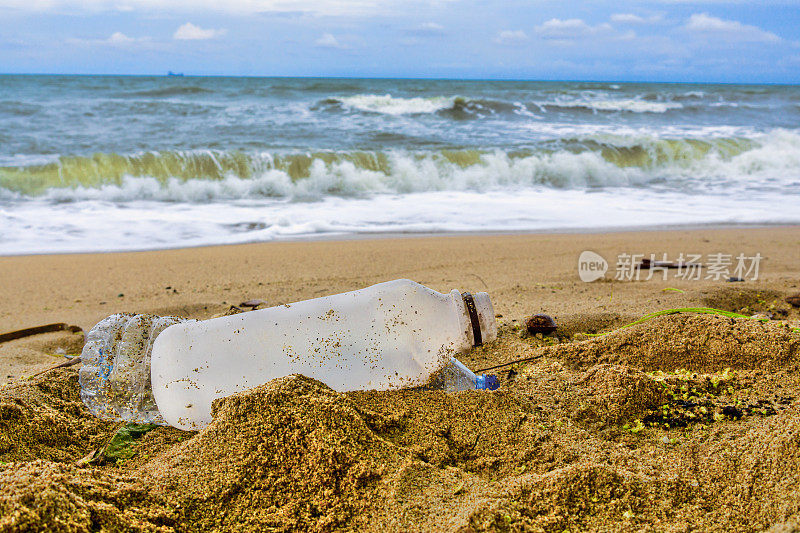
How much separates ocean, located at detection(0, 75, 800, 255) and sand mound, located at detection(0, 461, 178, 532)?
397 centimetres

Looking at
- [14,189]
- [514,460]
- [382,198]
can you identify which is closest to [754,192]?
[382,198]

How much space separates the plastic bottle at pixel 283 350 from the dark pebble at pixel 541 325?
2.02ft

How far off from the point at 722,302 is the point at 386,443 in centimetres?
200

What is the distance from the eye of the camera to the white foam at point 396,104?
→ 1958 cm

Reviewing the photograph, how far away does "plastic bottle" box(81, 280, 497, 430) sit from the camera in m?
1.64

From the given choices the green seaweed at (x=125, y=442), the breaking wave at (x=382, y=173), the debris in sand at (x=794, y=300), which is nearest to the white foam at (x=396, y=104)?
the breaking wave at (x=382, y=173)

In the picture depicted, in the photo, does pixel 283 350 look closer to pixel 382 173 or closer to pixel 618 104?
pixel 382 173

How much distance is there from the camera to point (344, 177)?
28.2 ft

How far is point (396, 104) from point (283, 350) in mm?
20408

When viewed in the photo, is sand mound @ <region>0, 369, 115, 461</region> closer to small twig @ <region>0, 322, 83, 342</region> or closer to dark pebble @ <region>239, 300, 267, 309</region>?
small twig @ <region>0, 322, 83, 342</region>

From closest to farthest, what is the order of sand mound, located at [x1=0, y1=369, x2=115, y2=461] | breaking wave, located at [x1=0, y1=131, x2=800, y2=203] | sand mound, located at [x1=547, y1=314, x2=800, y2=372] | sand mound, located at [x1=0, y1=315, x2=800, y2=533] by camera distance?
sand mound, located at [x1=0, y1=315, x2=800, y2=533], sand mound, located at [x1=0, y1=369, x2=115, y2=461], sand mound, located at [x1=547, y1=314, x2=800, y2=372], breaking wave, located at [x1=0, y1=131, x2=800, y2=203]

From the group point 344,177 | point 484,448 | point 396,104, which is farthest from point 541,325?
point 396,104

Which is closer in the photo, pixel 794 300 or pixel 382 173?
pixel 794 300

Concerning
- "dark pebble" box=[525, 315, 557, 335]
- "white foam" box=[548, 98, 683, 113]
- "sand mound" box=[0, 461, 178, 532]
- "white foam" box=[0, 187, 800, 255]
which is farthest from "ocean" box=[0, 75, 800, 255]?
"white foam" box=[548, 98, 683, 113]
